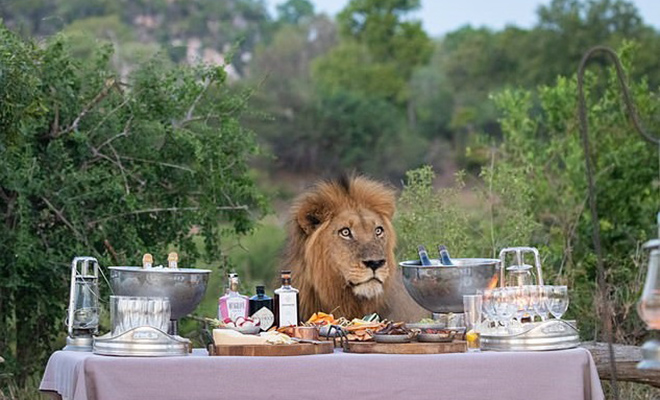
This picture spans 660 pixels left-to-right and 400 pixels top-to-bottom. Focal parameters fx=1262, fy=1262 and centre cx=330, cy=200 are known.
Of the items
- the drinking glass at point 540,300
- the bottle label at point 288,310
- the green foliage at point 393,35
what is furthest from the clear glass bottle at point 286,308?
the green foliage at point 393,35

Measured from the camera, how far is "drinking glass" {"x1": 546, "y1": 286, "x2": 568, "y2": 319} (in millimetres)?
4602

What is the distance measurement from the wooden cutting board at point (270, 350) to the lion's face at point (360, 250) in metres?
1.22

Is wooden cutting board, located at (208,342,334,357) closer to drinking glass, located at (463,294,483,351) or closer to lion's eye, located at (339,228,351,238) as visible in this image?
drinking glass, located at (463,294,483,351)

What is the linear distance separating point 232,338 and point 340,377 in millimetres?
450

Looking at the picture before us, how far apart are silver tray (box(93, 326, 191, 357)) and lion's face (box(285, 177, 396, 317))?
1410mm

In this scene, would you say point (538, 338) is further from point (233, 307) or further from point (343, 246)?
point (343, 246)

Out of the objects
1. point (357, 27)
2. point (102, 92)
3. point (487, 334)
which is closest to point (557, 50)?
point (357, 27)

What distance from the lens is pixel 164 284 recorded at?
4730 mm

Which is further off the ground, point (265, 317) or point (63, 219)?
point (63, 219)

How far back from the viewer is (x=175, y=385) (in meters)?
4.25

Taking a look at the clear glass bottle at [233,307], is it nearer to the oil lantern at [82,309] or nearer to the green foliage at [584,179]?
the oil lantern at [82,309]

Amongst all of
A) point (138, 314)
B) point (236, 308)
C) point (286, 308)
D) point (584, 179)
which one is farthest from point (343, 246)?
point (584, 179)

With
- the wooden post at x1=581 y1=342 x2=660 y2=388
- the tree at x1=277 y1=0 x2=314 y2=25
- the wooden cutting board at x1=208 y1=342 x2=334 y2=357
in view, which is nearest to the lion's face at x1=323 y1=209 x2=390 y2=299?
the wooden cutting board at x1=208 y1=342 x2=334 y2=357

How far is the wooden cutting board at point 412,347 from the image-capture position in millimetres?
4449
